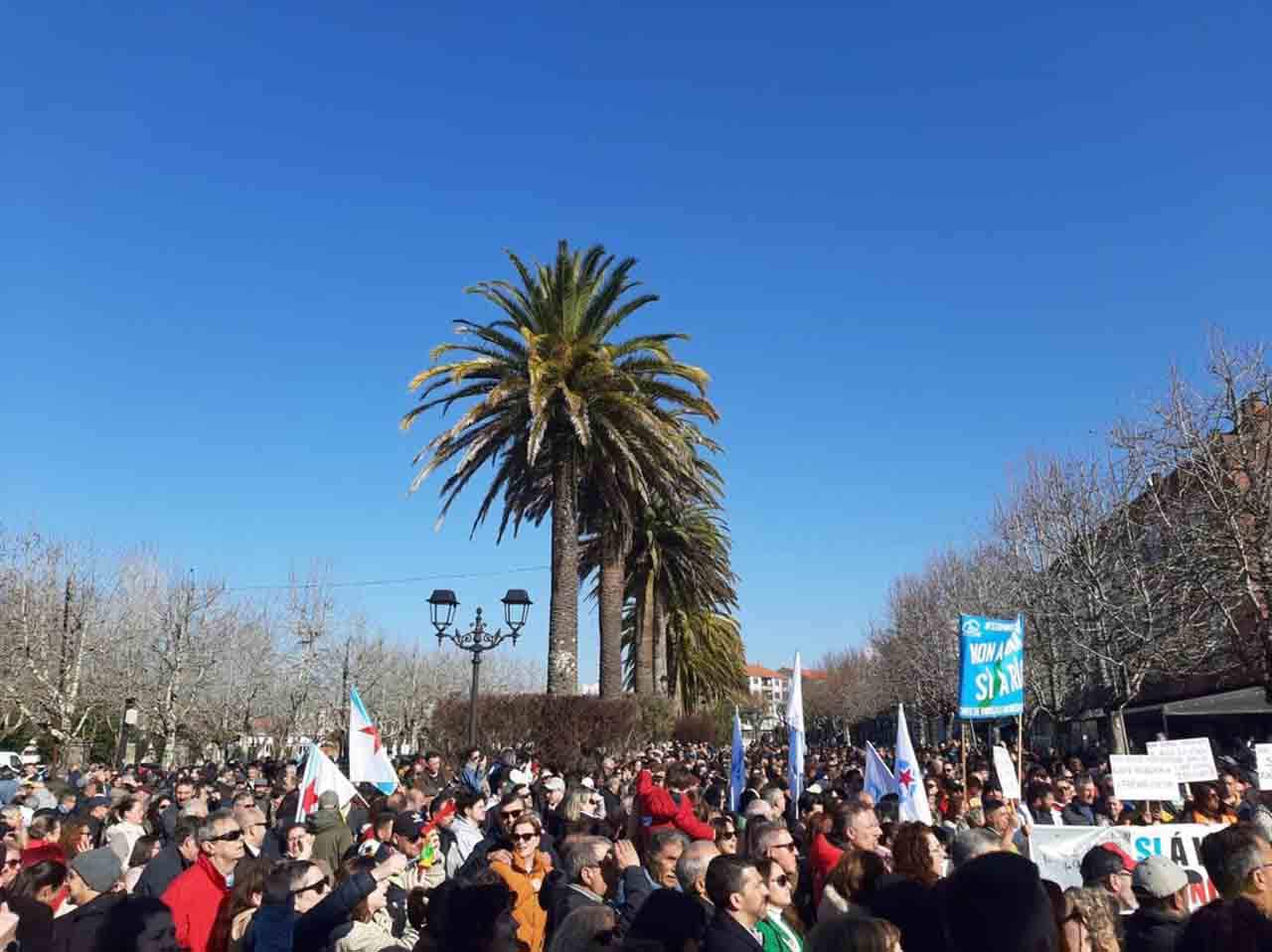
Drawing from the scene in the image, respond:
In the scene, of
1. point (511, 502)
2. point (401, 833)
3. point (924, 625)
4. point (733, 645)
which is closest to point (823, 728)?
point (733, 645)

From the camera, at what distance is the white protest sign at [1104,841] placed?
29.0 feet

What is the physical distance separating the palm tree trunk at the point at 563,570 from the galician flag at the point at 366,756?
11369 mm

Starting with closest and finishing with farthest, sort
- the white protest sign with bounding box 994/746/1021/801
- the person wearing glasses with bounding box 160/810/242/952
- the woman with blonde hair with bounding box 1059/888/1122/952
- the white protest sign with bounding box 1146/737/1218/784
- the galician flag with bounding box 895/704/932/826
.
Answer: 1. the woman with blonde hair with bounding box 1059/888/1122/952
2. the person wearing glasses with bounding box 160/810/242/952
3. the galician flag with bounding box 895/704/932/826
4. the white protest sign with bounding box 994/746/1021/801
5. the white protest sign with bounding box 1146/737/1218/784

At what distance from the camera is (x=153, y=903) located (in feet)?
15.1

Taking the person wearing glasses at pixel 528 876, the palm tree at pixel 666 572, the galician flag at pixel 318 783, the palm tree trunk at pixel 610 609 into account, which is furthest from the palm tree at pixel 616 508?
the person wearing glasses at pixel 528 876

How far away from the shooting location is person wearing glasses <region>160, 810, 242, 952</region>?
17.2 feet

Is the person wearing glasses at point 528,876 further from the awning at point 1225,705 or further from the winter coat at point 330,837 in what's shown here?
the awning at point 1225,705

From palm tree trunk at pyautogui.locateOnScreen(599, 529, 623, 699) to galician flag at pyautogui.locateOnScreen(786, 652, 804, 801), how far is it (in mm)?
13918

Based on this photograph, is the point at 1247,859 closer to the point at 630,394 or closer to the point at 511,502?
the point at 630,394

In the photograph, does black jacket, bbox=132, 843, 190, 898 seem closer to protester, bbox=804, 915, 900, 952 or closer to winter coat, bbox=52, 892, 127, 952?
winter coat, bbox=52, 892, 127, 952

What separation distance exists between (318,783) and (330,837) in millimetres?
870

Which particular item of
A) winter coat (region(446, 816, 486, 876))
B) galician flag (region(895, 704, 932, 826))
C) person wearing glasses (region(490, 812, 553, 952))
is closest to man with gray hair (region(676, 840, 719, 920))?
person wearing glasses (region(490, 812, 553, 952))

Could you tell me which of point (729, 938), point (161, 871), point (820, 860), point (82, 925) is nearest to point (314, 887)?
point (82, 925)

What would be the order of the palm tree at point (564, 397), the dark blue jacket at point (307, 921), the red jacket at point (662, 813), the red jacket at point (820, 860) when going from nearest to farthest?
the dark blue jacket at point (307, 921) < the red jacket at point (820, 860) < the red jacket at point (662, 813) < the palm tree at point (564, 397)
